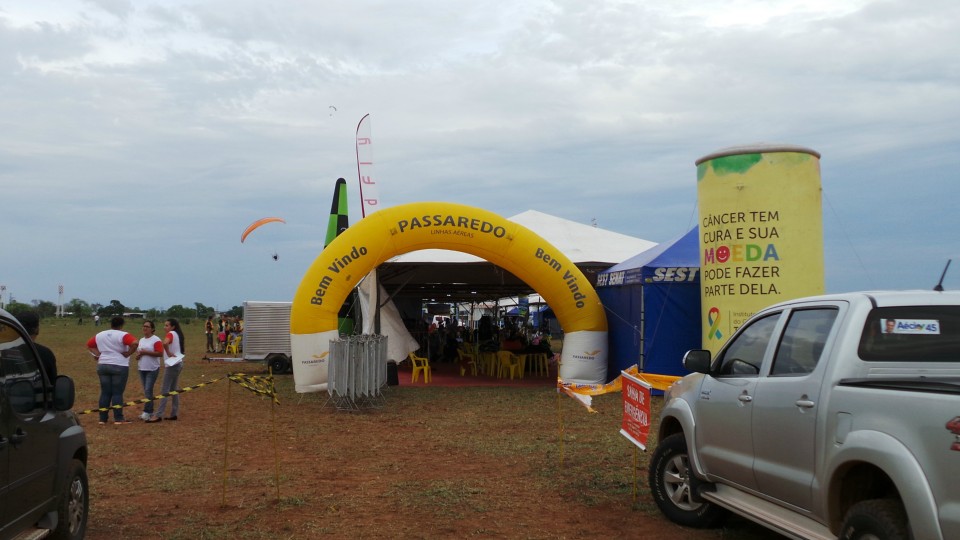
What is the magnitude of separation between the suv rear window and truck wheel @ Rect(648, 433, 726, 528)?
211 centimetres

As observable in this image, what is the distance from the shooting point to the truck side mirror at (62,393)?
18.4 feet

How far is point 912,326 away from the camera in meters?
4.64

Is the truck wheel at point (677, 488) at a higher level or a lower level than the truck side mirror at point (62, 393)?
lower

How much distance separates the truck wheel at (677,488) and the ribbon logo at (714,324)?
7.76 meters

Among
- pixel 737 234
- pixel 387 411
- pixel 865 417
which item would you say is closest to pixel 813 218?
pixel 737 234

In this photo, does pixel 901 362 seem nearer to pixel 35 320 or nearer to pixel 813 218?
pixel 35 320

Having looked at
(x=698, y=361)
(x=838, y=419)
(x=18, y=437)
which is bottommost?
(x=18, y=437)

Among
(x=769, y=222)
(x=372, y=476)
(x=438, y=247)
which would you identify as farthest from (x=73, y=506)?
(x=438, y=247)

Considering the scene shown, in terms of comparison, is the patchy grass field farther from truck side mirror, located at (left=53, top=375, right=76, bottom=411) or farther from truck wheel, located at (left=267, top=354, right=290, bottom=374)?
truck wheel, located at (left=267, top=354, right=290, bottom=374)

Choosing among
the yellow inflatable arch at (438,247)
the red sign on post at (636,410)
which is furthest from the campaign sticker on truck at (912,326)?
the yellow inflatable arch at (438,247)

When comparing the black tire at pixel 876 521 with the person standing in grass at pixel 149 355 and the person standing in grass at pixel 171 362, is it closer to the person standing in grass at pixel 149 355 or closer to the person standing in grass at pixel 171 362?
the person standing in grass at pixel 171 362

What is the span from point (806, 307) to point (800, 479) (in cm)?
104

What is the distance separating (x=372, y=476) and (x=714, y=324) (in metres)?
7.50

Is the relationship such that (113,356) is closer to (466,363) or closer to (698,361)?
(698,361)
